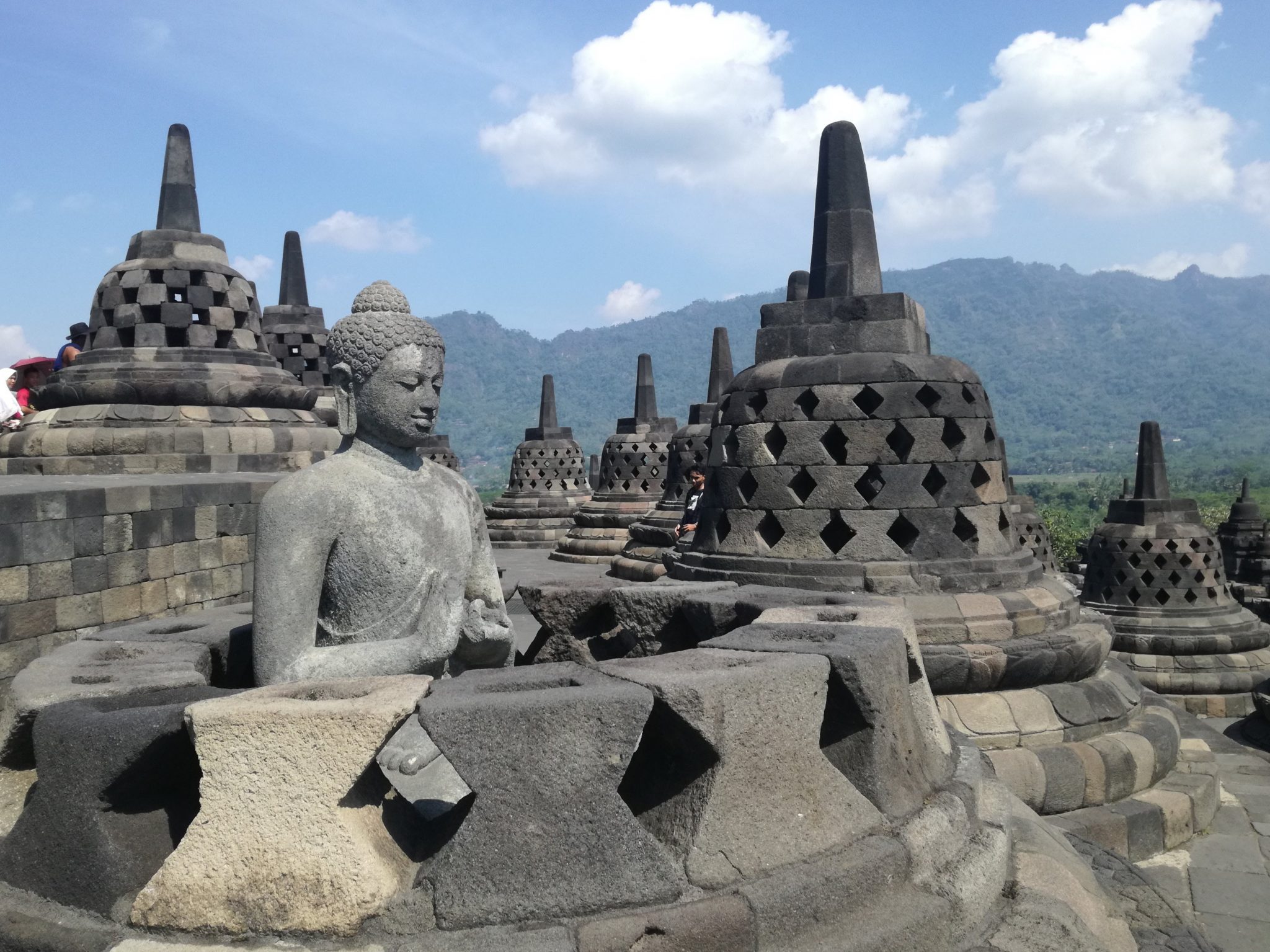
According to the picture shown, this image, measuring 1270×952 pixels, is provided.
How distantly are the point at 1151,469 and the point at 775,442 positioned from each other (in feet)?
24.4

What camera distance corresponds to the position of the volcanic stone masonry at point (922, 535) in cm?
465

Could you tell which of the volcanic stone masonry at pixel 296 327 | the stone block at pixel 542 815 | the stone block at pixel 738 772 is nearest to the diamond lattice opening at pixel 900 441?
the stone block at pixel 738 772

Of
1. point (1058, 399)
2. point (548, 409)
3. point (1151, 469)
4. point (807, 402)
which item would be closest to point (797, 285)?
point (807, 402)

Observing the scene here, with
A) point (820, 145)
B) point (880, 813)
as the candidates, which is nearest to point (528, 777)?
point (880, 813)

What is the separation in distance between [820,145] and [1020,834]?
4.48m

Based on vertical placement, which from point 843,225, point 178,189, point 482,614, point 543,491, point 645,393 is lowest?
point 543,491

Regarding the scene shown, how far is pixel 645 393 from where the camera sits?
16.8 metres

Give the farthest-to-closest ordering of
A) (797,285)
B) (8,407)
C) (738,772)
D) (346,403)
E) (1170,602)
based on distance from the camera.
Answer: (1170,602), (8,407), (797,285), (346,403), (738,772)

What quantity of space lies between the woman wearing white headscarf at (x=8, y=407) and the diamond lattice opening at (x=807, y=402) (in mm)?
6484

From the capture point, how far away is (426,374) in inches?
105

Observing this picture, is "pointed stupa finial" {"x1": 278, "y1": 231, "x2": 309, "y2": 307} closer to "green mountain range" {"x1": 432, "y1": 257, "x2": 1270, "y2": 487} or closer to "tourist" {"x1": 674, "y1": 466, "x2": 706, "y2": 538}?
"tourist" {"x1": 674, "y1": 466, "x2": 706, "y2": 538}

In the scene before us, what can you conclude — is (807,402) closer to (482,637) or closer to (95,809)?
(482,637)

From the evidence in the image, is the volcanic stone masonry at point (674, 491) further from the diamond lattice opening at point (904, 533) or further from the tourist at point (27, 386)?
the tourist at point (27, 386)

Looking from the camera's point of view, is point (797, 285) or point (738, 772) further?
point (797, 285)
